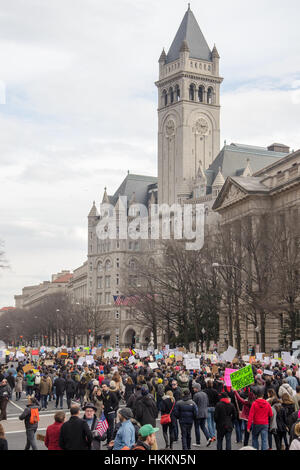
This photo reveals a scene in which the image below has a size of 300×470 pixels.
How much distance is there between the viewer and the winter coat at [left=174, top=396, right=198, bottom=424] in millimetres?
17125

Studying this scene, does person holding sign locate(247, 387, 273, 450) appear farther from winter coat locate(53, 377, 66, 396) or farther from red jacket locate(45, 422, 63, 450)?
winter coat locate(53, 377, 66, 396)

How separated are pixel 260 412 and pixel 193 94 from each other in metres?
116

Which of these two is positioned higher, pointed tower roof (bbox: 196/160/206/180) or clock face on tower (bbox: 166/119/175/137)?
clock face on tower (bbox: 166/119/175/137)

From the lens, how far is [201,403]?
18188 mm

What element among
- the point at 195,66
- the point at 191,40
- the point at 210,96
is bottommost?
the point at 210,96

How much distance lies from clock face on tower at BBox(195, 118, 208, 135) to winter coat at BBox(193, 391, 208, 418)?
366 feet

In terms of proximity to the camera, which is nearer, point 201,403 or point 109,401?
point 201,403

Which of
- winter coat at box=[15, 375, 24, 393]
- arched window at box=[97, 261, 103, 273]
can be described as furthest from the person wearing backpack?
arched window at box=[97, 261, 103, 273]

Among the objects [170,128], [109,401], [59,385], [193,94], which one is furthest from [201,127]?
[109,401]

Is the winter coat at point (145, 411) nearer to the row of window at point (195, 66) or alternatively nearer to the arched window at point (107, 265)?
the row of window at point (195, 66)

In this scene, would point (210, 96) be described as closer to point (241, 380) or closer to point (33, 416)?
point (241, 380)

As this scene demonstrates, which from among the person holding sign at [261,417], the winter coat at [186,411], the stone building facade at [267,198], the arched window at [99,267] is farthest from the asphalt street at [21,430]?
the arched window at [99,267]

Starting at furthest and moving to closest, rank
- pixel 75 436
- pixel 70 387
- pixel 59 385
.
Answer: pixel 59 385 < pixel 70 387 < pixel 75 436
